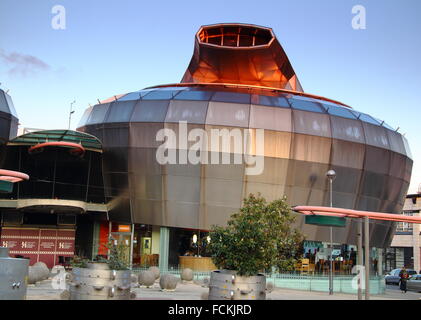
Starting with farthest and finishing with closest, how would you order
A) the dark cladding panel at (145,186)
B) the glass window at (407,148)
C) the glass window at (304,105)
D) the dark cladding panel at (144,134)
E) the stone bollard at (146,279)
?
the glass window at (407,148) < the glass window at (304,105) < the dark cladding panel at (145,186) < the dark cladding panel at (144,134) < the stone bollard at (146,279)

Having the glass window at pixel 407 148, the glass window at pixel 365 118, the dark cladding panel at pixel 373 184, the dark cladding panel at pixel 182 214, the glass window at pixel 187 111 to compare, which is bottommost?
the dark cladding panel at pixel 182 214

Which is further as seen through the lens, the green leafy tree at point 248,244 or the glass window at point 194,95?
the glass window at point 194,95

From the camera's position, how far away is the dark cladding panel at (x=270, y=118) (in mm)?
35219

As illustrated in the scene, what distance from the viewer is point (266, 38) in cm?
4734

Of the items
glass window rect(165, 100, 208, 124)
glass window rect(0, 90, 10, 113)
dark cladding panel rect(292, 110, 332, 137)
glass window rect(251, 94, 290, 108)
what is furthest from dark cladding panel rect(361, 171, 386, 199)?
glass window rect(0, 90, 10, 113)

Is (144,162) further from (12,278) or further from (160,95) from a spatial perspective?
(12,278)

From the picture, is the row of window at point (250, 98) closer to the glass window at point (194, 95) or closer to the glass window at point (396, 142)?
the glass window at point (194, 95)

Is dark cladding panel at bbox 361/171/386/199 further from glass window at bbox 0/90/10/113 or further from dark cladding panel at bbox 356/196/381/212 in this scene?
glass window at bbox 0/90/10/113

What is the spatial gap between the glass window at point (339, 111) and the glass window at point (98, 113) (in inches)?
632

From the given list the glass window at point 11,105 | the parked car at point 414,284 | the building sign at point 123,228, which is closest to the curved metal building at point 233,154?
the building sign at point 123,228

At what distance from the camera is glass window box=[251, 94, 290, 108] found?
119 feet

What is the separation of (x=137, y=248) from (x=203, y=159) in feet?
30.0

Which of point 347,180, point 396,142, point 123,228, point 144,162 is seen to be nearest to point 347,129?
point 347,180
